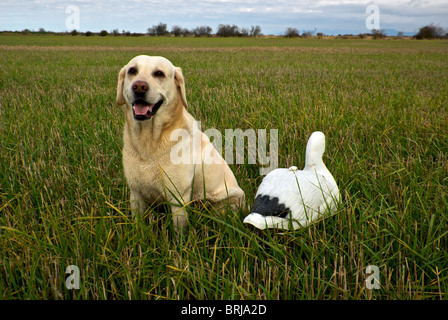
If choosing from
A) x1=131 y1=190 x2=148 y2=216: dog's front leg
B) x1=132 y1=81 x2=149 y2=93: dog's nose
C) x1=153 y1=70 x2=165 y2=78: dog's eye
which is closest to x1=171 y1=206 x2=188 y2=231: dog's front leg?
x1=131 y1=190 x2=148 y2=216: dog's front leg

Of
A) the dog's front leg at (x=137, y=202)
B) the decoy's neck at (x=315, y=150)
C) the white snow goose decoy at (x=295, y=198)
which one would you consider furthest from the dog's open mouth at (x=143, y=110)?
the decoy's neck at (x=315, y=150)

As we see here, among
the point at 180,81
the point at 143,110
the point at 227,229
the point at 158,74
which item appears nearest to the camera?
the point at 227,229

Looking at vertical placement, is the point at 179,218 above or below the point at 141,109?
below

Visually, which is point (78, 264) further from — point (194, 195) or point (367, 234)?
point (367, 234)

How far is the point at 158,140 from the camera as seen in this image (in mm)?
2150

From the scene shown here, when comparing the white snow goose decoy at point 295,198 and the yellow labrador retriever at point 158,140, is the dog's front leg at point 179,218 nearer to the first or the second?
the yellow labrador retriever at point 158,140

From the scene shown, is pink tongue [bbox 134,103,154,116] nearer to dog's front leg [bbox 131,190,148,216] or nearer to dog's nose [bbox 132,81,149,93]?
dog's nose [bbox 132,81,149,93]

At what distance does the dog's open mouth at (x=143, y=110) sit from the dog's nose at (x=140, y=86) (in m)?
0.09

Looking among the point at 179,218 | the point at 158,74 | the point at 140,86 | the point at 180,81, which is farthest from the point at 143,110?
the point at 179,218

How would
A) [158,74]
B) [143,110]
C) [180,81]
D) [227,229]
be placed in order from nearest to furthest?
[227,229] → [143,110] → [158,74] → [180,81]

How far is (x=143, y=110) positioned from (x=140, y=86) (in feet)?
0.54

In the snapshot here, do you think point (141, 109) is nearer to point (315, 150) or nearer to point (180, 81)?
point (180, 81)

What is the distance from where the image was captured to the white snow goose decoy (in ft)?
6.32
